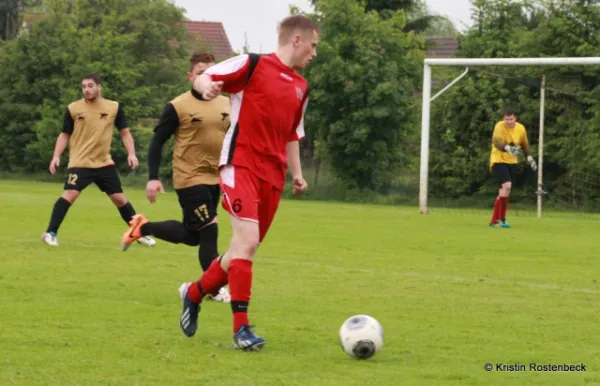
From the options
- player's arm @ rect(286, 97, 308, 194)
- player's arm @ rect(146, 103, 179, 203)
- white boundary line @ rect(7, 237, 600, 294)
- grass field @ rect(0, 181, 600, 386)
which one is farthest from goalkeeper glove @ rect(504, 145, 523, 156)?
player's arm @ rect(286, 97, 308, 194)

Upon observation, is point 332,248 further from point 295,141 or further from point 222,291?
point 295,141

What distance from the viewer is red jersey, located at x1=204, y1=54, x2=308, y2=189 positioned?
722 cm

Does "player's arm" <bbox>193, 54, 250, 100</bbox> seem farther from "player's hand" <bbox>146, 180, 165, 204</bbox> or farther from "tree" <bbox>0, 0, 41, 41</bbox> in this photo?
"tree" <bbox>0, 0, 41, 41</bbox>

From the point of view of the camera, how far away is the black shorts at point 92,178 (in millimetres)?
13898

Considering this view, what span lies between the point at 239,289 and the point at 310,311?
170cm

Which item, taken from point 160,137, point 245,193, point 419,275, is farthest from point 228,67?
point 419,275

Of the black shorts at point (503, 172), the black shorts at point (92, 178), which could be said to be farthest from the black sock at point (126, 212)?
the black shorts at point (503, 172)

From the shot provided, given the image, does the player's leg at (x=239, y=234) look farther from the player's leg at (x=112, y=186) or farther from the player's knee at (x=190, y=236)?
the player's leg at (x=112, y=186)

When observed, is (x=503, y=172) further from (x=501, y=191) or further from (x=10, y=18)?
(x=10, y=18)

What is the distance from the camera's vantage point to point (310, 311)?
28.3ft

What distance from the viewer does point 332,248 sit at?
14.7m

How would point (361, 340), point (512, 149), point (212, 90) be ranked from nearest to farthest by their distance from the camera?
point (361, 340), point (212, 90), point (512, 149)

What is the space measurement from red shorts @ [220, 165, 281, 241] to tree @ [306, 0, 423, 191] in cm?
→ 2545

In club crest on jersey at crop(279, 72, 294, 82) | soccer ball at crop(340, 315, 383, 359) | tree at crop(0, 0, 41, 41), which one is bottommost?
soccer ball at crop(340, 315, 383, 359)
